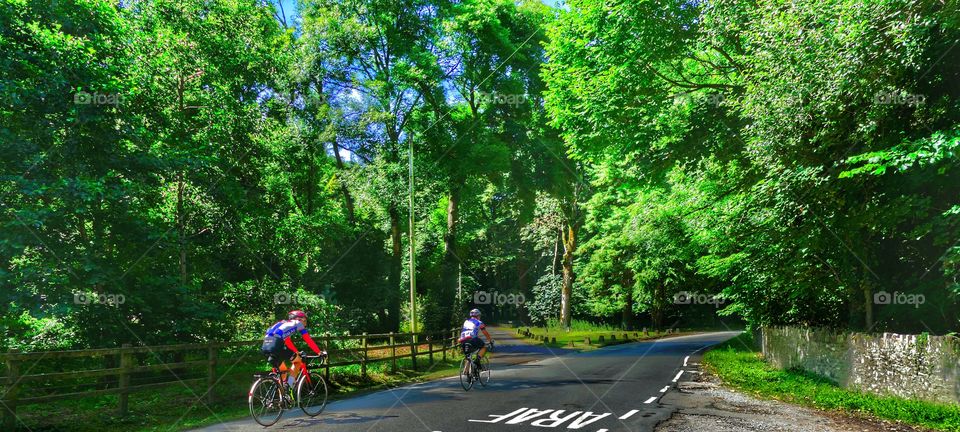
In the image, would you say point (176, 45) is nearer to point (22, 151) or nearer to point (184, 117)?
point (184, 117)

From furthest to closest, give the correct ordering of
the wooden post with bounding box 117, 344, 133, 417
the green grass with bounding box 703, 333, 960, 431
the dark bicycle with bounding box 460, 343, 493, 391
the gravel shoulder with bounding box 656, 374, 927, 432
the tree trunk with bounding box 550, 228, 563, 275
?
the tree trunk with bounding box 550, 228, 563, 275 < the dark bicycle with bounding box 460, 343, 493, 391 < the wooden post with bounding box 117, 344, 133, 417 < the green grass with bounding box 703, 333, 960, 431 < the gravel shoulder with bounding box 656, 374, 927, 432

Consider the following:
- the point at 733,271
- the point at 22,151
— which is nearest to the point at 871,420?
the point at 733,271

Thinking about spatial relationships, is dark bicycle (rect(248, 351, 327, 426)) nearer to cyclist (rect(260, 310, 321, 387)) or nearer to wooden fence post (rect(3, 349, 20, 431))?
cyclist (rect(260, 310, 321, 387))

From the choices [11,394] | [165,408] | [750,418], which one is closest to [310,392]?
[165,408]

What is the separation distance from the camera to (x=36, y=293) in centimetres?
1105

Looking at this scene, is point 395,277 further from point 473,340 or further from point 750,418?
point 750,418

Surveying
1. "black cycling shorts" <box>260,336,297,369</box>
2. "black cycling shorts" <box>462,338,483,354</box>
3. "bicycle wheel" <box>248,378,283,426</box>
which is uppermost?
"black cycling shorts" <box>260,336,297,369</box>

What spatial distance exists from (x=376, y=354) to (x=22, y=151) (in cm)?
1849

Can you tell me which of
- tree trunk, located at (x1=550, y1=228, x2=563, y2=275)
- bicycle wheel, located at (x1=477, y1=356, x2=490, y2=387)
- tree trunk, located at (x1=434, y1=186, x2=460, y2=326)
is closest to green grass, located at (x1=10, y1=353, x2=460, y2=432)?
bicycle wheel, located at (x1=477, y1=356, x2=490, y2=387)

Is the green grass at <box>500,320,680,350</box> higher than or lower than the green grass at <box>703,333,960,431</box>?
lower

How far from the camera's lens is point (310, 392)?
10.9m

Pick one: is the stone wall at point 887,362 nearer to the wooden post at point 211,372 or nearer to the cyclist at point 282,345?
the cyclist at point 282,345

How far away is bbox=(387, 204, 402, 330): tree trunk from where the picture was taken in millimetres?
30894

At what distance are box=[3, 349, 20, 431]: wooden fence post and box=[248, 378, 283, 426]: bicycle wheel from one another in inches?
127
